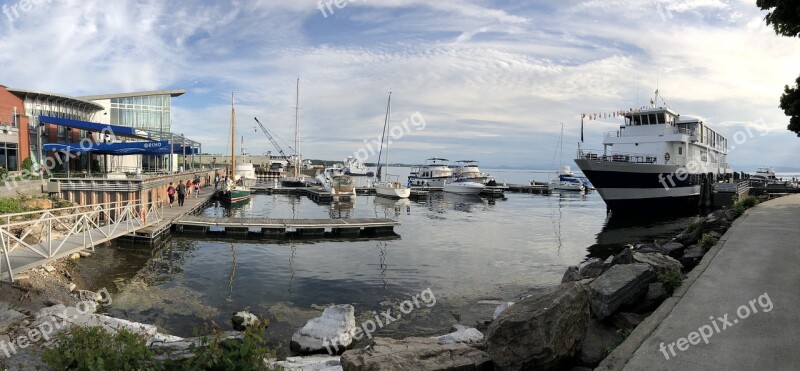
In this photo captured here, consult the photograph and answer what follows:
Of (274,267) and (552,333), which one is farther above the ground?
(552,333)

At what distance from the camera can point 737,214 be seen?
21.7m

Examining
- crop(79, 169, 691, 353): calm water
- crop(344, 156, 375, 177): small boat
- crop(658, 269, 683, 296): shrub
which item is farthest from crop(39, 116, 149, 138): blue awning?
crop(344, 156, 375, 177): small boat

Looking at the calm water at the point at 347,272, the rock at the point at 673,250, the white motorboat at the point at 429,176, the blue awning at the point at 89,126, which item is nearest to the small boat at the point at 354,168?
the white motorboat at the point at 429,176

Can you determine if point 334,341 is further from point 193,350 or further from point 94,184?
point 94,184

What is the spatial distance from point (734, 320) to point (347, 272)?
1298 centimetres

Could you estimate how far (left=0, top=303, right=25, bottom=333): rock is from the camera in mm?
7652

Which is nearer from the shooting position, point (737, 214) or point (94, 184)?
point (737, 214)

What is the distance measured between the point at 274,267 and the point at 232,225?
29.9ft

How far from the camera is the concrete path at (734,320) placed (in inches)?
234

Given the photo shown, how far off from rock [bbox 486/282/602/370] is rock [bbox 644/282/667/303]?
3.02 metres

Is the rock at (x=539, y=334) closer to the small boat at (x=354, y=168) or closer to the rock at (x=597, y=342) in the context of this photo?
the rock at (x=597, y=342)

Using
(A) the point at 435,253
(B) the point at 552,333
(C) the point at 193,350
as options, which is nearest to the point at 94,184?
(A) the point at 435,253

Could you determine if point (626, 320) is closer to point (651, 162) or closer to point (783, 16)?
point (783, 16)

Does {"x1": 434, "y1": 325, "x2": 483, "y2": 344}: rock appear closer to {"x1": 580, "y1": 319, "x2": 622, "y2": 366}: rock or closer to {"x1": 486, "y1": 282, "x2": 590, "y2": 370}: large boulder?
{"x1": 580, "y1": 319, "x2": 622, "y2": 366}: rock
